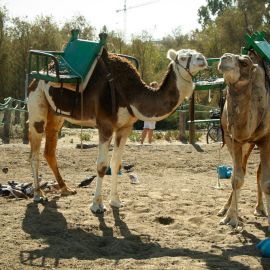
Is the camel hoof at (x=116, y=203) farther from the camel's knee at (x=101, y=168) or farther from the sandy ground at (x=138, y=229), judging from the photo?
the camel's knee at (x=101, y=168)

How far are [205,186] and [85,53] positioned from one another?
3199 mm

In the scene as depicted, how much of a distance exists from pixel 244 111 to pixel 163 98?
4.99 ft

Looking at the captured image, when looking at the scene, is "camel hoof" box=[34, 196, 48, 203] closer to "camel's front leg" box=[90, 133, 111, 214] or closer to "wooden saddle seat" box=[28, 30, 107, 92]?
"camel's front leg" box=[90, 133, 111, 214]

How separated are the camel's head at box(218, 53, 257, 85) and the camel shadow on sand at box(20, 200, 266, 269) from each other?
5.47ft

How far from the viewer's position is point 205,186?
30.1 ft

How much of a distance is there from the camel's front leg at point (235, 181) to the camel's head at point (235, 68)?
0.91 metres

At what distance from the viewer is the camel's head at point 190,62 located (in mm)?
6512

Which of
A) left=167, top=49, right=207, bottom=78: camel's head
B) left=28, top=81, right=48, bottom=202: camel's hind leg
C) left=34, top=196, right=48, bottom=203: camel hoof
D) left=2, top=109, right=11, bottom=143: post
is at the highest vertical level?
left=167, top=49, right=207, bottom=78: camel's head

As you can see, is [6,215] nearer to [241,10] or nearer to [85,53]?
[85,53]

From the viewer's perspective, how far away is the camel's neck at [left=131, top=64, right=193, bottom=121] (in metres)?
6.74

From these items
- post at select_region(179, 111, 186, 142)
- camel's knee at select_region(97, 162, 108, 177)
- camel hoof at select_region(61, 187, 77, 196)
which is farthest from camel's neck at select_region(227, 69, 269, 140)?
post at select_region(179, 111, 186, 142)

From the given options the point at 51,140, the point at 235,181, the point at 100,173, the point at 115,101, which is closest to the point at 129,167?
the point at 51,140

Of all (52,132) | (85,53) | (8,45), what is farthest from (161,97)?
(8,45)

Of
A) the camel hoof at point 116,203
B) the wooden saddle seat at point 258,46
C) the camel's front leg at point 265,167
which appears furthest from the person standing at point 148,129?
the camel's front leg at point 265,167
